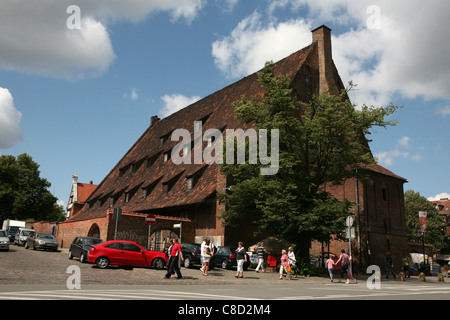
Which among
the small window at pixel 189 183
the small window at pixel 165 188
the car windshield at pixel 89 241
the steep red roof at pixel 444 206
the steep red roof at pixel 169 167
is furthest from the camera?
the steep red roof at pixel 444 206

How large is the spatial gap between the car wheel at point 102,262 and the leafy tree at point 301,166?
8335 mm

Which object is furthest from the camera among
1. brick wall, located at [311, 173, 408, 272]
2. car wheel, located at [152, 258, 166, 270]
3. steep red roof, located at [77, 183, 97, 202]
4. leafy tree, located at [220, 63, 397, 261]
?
steep red roof, located at [77, 183, 97, 202]

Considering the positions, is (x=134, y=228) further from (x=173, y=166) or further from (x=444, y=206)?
(x=444, y=206)

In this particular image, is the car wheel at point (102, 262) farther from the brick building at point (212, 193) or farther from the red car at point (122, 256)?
the brick building at point (212, 193)

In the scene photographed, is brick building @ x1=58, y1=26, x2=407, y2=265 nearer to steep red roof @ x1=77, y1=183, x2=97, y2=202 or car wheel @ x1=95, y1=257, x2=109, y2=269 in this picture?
car wheel @ x1=95, y1=257, x2=109, y2=269

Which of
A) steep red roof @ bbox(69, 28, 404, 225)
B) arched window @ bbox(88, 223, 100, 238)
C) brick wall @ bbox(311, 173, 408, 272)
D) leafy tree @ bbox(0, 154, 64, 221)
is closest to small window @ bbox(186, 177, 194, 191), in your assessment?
steep red roof @ bbox(69, 28, 404, 225)

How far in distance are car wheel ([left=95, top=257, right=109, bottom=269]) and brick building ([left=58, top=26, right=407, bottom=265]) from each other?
7601 millimetres

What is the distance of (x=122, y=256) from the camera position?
19578mm

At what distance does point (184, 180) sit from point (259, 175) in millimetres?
10893

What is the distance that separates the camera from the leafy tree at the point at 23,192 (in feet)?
190

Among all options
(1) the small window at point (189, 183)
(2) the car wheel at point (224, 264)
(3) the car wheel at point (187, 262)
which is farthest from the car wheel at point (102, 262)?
(1) the small window at point (189, 183)

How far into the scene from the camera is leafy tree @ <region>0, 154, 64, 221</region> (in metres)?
58.0

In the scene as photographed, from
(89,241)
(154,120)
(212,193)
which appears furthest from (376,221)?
(154,120)
